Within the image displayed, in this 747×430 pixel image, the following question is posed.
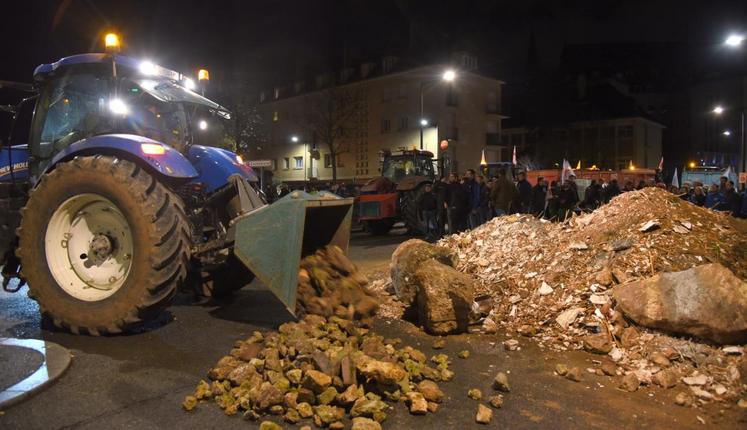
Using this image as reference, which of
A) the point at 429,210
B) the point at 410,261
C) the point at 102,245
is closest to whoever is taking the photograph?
the point at 102,245

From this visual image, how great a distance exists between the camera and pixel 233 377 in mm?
3770

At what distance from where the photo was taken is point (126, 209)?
4.91 m

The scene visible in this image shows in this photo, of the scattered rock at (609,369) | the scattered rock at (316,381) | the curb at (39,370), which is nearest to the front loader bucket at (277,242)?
the scattered rock at (316,381)

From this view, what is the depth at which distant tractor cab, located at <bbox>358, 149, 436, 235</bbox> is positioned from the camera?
1546 centimetres

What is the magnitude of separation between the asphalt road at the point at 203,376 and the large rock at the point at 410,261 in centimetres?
60

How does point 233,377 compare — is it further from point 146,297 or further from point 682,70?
point 682,70

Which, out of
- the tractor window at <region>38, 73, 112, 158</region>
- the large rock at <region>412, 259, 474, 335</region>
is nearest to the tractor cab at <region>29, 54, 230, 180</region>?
the tractor window at <region>38, 73, 112, 158</region>

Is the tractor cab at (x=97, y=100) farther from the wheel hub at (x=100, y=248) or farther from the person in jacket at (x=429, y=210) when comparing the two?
the person in jacket at (x=429, y=210)

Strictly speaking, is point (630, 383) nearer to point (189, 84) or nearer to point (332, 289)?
point (332, 289)

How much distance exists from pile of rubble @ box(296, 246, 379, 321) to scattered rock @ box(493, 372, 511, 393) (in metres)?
1.56

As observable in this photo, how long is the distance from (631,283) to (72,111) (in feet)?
19.2

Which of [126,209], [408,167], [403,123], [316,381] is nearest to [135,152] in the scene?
[126,209]

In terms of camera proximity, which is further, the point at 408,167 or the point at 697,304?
the point at 408,167

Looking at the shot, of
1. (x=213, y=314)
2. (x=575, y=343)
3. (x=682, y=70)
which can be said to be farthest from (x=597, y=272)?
(x=682, y=70)
